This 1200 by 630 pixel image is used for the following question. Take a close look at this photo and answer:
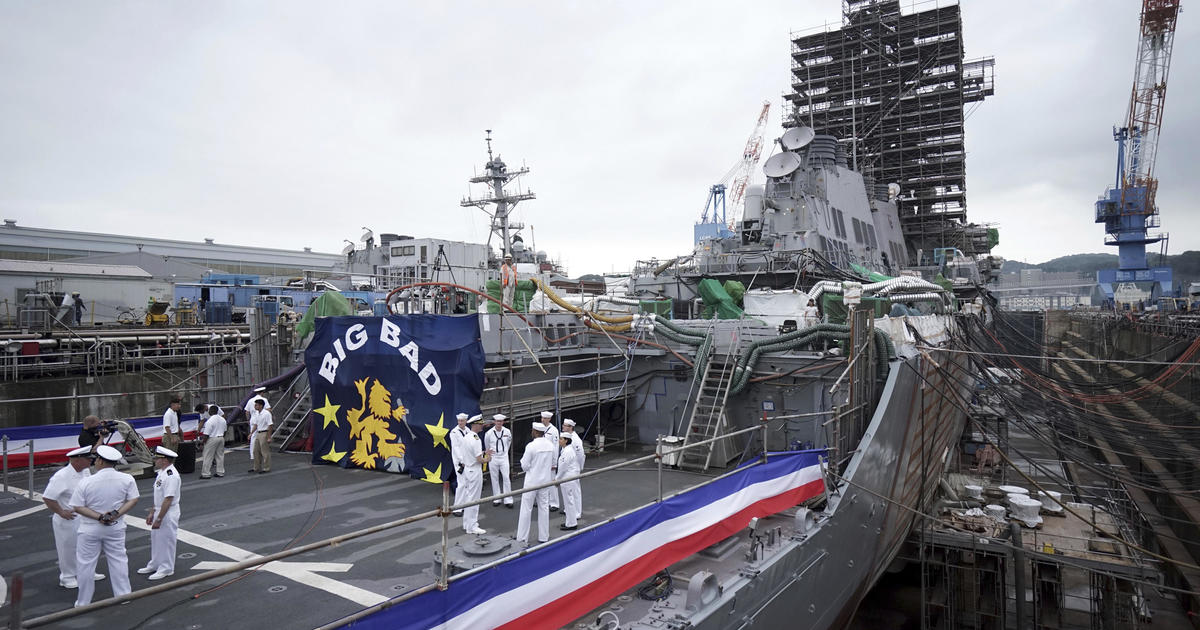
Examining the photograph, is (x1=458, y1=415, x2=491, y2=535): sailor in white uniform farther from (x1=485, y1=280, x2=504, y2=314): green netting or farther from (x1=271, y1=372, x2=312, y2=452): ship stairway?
(x1=271, y1=372, x2=312, y2=452): ship stairway

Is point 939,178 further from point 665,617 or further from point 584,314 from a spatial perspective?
point 665,617

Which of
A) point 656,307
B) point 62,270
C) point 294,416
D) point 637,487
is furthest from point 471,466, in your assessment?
point 62,270

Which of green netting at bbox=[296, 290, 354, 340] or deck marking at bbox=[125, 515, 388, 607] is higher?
green netting at bbox=[296, 290, 354, 340]

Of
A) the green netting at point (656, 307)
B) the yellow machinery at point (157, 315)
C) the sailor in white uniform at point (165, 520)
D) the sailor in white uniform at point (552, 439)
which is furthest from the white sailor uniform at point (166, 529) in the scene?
the yellow machinery at point (157, 315)

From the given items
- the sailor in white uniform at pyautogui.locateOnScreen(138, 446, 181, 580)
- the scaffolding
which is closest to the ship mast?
the scaffolding

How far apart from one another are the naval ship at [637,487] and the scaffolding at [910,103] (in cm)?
1881

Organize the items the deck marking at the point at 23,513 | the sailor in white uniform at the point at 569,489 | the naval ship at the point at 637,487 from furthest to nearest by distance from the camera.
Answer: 1. the deck marking at the point at 23,513
2. the sailor in white uniform at the point at 569,489
3. the naval ship at the point at 637,487

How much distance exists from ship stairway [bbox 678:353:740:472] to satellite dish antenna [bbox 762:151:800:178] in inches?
381

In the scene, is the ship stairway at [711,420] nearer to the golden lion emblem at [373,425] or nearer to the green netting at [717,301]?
the green netting at [717,301]

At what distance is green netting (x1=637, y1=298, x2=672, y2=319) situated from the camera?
15.0 meters

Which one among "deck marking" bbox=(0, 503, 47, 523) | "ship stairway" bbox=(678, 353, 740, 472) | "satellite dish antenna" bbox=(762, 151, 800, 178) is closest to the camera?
"deck marking" bbox=(0, 503, 47, 523)

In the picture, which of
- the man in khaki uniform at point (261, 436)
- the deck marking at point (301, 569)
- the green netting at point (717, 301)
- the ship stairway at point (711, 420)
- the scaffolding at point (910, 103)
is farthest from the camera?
the scaffolding at point (910, 103)

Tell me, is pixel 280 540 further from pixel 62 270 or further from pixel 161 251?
pixel 161 251

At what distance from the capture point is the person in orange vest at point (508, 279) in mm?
12000
